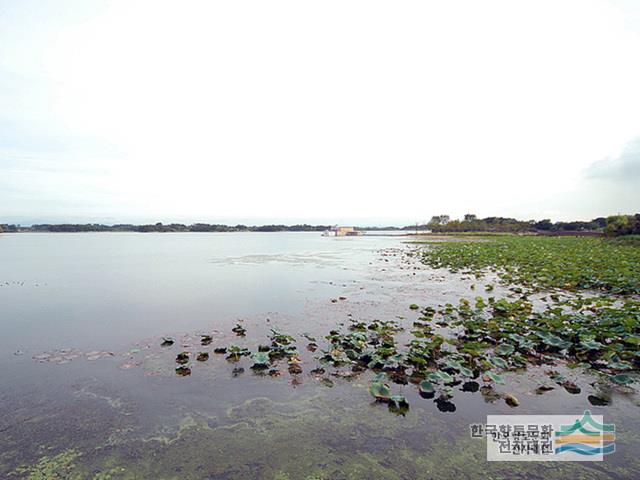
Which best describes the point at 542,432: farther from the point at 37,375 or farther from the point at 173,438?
the point at 37,375

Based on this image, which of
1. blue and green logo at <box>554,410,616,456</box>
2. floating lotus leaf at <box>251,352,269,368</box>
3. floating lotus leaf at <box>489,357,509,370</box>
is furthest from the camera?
floating lotus leaf at <box>251,352,269,368</box>

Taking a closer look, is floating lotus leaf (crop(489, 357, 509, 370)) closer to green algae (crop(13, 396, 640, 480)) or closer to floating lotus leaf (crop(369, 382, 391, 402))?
green algae (crop(13, 396, 640, 480))

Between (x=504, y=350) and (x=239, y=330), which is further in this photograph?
(x=239, y=330)

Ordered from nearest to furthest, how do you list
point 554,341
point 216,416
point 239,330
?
point 216,416, point 554,341, point 239,330

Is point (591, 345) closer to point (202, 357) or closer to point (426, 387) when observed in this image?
point (426, 387)

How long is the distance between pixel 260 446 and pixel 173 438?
0.85 m

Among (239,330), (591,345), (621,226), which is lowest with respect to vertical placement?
(239,330)

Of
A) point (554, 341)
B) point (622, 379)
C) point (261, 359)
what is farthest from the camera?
point (554, 341)

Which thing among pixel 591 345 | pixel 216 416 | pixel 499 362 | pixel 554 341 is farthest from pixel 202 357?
pixel 591 345

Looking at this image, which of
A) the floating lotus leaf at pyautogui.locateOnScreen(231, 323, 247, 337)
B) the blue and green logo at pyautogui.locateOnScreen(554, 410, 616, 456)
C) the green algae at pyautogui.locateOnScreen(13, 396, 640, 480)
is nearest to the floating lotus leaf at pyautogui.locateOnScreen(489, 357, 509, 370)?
the blue and green logo at pyautogui.locateOnScreen(554, 410, 616, 456)

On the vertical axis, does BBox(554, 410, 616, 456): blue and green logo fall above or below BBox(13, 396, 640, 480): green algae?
above

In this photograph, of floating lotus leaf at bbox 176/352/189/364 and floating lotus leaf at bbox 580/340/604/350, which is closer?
floating lotus leaf at bbox 580/340/604/350

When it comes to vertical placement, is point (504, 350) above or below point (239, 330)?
above

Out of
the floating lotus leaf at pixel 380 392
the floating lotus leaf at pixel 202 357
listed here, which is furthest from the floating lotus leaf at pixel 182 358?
the floating lotus leaf at pixel 380 392
